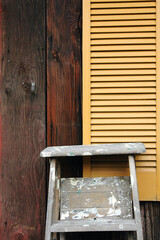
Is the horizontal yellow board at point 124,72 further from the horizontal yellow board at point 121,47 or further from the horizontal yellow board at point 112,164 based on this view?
the horizontal yellow board at point 112,164

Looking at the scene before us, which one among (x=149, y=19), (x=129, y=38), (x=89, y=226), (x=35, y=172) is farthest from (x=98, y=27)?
(x=89, y=226)

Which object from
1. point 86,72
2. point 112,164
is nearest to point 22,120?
point 86,72

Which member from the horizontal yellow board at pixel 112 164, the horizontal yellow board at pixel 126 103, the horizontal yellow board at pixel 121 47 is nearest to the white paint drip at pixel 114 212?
the horizontal yellow board at pixel 112 164

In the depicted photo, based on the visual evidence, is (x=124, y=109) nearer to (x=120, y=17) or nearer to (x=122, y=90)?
(x=122, y=90)

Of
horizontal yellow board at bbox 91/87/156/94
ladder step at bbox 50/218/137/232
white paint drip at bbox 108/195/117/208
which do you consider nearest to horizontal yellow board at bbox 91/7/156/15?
horizontal yellow board at bbox 91/87/156/94

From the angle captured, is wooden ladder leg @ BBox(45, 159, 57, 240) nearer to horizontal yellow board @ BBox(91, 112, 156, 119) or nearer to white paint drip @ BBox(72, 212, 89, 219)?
white paint drip @ BBox(72, 212, 89, 219)

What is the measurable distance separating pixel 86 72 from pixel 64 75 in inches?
8.7

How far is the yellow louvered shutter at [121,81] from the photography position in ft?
5.25

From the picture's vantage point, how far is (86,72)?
1.62 meters

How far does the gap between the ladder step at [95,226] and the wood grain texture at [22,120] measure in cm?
43

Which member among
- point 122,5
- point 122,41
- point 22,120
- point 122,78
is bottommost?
point 22,120

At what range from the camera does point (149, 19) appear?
5.38 feet

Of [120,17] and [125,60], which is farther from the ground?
[120,17]

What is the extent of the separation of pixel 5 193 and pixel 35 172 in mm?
228
